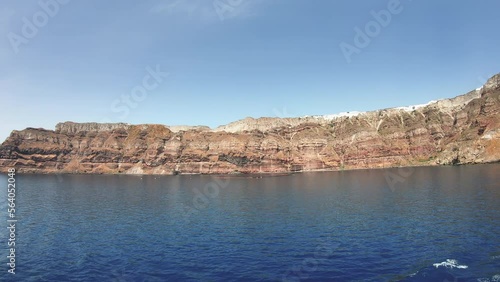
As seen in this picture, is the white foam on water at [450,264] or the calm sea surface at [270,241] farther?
the calm sea surface at [270,241]

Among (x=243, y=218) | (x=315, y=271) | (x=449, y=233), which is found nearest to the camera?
(x=315, y=271)

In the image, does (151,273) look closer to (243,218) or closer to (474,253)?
(243,218)

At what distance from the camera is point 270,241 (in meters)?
57.9

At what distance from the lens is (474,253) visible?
151 feet

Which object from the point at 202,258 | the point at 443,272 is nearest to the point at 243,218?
the point at 202,258

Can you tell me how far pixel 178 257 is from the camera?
50.4 m

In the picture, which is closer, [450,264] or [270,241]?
[450,264]

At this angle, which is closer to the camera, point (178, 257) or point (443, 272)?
point (443, 272)

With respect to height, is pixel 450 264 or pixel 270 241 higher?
pixel 450 264

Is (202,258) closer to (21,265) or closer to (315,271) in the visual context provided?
(315,271)

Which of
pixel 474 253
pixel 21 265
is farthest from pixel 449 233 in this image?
pixel 21 265

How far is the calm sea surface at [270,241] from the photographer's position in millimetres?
42969

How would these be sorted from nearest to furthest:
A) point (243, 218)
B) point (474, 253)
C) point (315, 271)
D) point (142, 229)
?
point (315, 271) → point (474, 253) → point (142, 229) → point (243, 218)

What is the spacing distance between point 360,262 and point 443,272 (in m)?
10.1
